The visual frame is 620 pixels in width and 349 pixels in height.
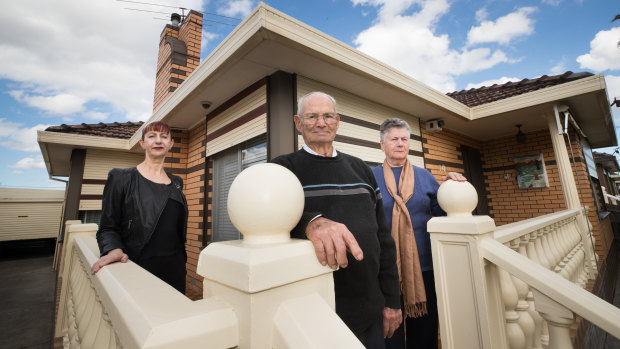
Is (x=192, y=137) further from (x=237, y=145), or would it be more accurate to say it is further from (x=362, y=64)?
(x=362, y=64)

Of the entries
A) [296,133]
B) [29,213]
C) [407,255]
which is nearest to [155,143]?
[296,133]

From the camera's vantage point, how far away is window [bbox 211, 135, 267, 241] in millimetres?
3557

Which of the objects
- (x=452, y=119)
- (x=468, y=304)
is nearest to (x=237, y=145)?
(x=468, y=304)

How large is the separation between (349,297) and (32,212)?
63.1 feet

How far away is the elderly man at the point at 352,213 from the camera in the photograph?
1.20 meters

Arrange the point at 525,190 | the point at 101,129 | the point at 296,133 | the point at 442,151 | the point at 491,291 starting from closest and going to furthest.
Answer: the point at 491,291 < the point at 296,133 < the point at 442,151 < the point at 525,190 < the point at 101,129

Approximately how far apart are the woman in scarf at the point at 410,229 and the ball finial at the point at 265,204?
146cm

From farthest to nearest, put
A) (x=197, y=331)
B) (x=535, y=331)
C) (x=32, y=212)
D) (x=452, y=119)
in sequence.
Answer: (x=32, y=212), (x=452, y=119), (x=535, y=331), (x=197, y=331)

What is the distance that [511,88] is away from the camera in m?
5.53

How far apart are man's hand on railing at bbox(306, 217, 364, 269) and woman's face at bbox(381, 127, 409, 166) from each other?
63.3 inches

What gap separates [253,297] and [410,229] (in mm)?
1621

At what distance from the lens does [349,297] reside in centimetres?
119

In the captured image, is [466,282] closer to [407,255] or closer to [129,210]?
[407,255]

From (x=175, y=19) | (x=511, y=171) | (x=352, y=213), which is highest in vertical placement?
(x=175, y=19)
